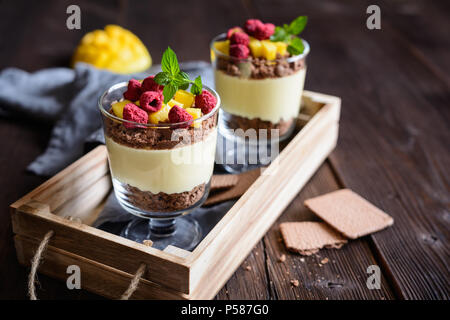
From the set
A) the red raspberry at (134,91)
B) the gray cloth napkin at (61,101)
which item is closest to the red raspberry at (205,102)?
the red raspberry at (134,91)

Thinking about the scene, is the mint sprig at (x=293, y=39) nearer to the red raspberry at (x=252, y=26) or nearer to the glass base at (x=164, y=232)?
the red raspberry at (x=252, y=26)

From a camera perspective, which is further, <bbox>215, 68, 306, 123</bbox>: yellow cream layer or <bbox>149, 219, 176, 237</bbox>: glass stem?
<bbox>215, 68, 306, 123</bbox>: yellow cream layer

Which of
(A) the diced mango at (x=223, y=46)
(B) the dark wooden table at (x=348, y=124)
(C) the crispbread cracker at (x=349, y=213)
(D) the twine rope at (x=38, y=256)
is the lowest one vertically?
(B) the dark wooden table at (x=348, y=124)

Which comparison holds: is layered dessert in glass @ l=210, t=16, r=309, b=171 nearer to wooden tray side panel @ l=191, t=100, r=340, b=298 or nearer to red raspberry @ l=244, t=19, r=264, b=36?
red raspberry @ l=244, t=19, r=264, b=36

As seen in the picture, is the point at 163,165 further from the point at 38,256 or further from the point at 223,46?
the point at 223,46

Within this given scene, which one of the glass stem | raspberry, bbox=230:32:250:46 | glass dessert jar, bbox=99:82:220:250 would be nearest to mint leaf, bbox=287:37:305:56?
raspberry, bbox=230:32:250:46
